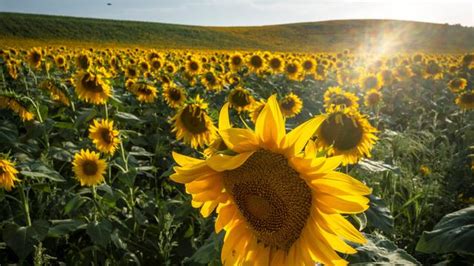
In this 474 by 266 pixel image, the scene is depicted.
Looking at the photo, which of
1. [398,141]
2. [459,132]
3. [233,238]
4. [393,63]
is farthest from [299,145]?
[393,63]

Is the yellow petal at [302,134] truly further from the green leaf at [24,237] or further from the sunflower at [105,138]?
the sunflower at [105,138]

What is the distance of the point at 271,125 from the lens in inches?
54.2

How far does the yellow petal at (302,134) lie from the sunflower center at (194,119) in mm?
2755

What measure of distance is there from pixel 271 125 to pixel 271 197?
258 mm

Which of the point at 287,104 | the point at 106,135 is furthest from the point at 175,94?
the point at 106,135

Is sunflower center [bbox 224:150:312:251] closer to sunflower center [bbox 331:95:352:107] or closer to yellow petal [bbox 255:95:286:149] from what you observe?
yellow petal [bbox 255:95:286:149]

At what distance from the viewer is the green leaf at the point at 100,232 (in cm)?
315

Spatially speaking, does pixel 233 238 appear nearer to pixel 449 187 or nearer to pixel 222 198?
pixel 222 198

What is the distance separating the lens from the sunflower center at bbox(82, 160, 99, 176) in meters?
3.87

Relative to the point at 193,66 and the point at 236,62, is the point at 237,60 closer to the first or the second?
the point at 236,62

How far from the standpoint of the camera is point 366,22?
2532 inches

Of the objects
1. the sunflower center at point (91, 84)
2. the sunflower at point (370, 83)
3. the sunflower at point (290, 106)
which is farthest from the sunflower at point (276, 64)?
the sunflower center at point (91, 84)

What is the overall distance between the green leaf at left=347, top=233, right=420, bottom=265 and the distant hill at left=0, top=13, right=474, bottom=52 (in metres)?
40.9

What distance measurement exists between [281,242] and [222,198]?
0.82 feet
